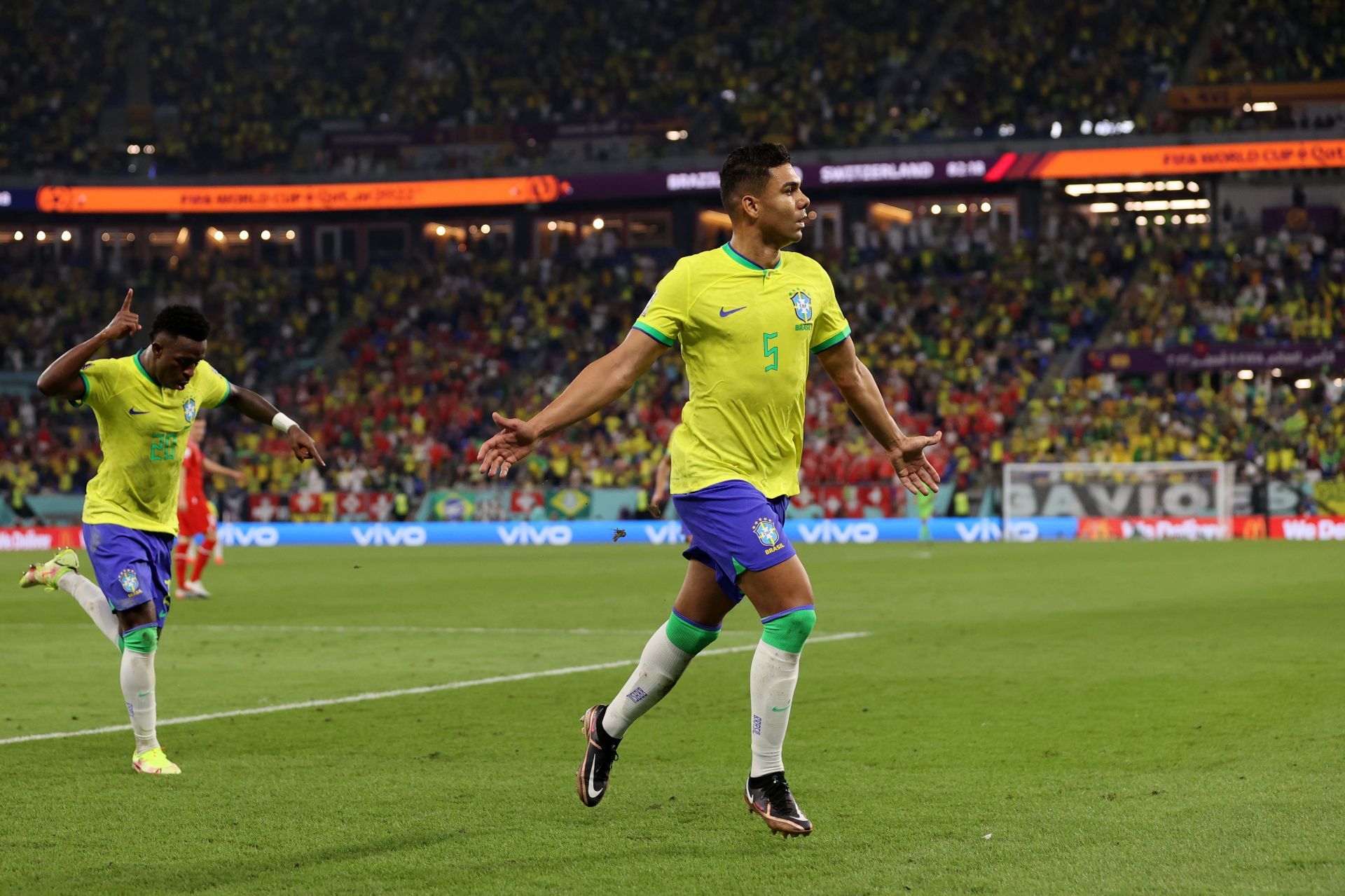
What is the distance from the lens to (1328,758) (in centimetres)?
793

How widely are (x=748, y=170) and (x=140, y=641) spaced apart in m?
4.16

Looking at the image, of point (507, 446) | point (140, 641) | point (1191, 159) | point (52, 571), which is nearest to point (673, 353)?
point (1191, 159)

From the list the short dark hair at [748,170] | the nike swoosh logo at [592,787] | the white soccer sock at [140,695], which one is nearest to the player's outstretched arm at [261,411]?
the white soccer sock at [140,695]

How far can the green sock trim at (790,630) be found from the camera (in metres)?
6.38

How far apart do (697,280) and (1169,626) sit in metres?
10.8

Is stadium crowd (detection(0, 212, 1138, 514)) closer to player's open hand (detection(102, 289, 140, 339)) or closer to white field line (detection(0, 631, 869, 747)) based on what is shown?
white field line (detection(0, 631, 869, 747))

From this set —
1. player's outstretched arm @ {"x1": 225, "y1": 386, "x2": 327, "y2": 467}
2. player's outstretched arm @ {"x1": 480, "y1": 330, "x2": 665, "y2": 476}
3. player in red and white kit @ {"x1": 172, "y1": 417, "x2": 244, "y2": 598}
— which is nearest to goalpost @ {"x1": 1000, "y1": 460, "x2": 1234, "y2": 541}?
player in red and white kit @ {"x1": 172, "y1": 417, "x2": 244, "y2": 598}

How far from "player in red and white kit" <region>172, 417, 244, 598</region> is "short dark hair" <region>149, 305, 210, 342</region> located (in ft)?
42.3

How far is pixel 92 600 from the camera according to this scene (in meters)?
9.77

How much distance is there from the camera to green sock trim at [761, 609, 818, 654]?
6383 millimetres

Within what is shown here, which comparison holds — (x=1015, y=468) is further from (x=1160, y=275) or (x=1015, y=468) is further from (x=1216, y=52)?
(x=1216, y=52)

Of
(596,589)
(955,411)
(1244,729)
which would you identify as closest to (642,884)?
(1244,729)

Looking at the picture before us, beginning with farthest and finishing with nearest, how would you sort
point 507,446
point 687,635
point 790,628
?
1. point 687,635
2. point 790,628
3. point 507,446

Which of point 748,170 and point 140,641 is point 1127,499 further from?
point 748,170
